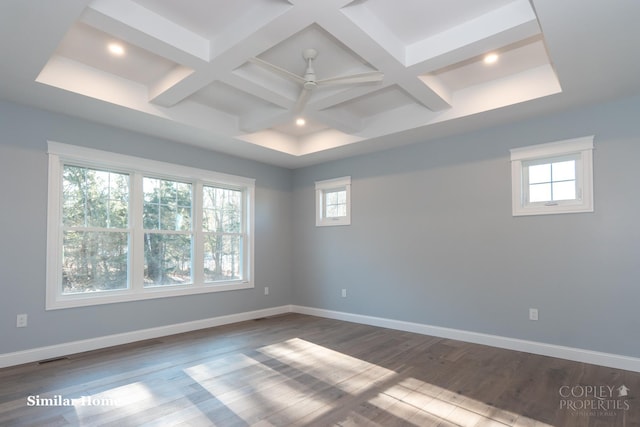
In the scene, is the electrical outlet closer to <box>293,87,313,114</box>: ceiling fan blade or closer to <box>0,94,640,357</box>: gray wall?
<box>0,94,640,357</box>: gray wall

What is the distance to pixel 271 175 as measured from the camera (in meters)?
6.05

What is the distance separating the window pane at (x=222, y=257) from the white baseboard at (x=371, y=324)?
62 cm

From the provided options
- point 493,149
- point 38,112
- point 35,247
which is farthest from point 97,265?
point 493,149

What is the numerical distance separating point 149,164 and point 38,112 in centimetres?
120

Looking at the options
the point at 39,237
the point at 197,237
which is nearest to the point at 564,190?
the point at 197,237

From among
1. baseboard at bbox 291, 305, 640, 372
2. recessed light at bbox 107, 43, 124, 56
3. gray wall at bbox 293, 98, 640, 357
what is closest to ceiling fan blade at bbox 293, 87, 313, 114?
recessed light at bbox 107, 43, 124, 56

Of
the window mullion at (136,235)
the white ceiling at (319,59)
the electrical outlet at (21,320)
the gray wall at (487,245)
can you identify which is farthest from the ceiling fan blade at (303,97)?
the electrical outlet at (21,320)

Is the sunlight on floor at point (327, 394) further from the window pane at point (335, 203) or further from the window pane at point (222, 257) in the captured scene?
the window pane at point (335, 203)

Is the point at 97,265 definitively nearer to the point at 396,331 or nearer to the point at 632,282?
the point at 396,331

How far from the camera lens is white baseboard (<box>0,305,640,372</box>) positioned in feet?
10.9

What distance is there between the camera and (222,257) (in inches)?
212

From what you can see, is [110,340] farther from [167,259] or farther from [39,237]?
[39,237]

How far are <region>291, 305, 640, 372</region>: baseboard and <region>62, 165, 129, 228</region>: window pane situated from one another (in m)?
3.46

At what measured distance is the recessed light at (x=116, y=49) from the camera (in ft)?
9.77
